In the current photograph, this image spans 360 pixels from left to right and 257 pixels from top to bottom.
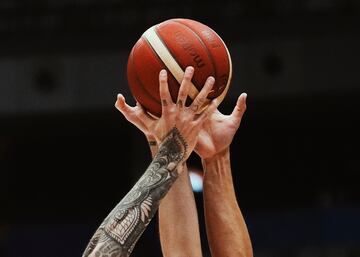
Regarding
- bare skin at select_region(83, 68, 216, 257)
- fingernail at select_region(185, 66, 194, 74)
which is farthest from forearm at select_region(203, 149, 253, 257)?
fingernail at select_region(185, 66, 194, 74)

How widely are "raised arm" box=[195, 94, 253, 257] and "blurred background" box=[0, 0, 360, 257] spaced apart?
7219mm

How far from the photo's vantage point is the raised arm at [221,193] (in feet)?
11.1

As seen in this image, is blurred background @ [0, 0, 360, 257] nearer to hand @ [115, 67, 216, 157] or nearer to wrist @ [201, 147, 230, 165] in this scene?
wrist @ [201, 147, 230, 165]

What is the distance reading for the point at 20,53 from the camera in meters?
11.5

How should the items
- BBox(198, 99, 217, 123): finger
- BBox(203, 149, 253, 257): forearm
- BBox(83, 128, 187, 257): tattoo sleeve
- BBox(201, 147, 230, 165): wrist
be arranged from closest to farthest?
BBox(83, 128, 187, 257): tattoo sleeve
BBox(198, 99, 217, 123): finger
BBox(203, 149, 253, 257): forearm
BBox(201, 147, 230, 165): wrist

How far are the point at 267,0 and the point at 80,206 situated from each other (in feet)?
16.3

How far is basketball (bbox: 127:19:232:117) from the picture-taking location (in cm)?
315

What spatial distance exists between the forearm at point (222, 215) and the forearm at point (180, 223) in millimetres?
132

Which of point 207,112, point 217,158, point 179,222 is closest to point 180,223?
point 179,222

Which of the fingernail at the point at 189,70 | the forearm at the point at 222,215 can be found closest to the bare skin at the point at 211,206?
the forearm at the point at 222,215

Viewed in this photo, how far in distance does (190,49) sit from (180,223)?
679 mm

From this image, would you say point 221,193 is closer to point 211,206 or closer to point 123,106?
point 211,206

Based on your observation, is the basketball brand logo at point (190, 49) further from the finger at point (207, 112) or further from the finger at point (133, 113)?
the finger at point (133, 113)

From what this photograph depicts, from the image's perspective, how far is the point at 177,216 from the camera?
3283mm
